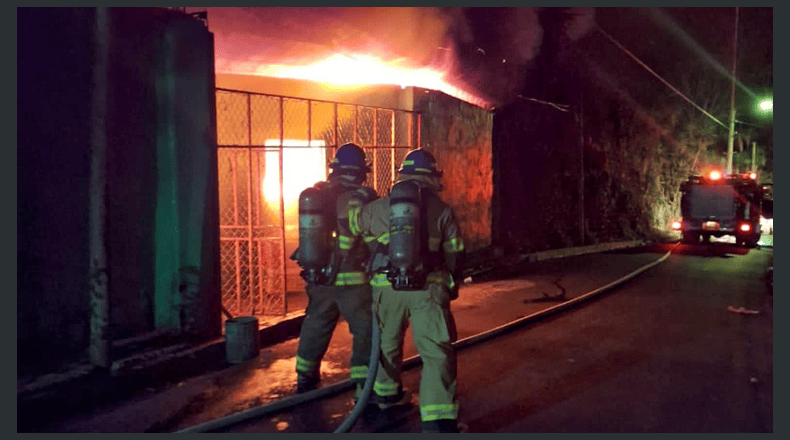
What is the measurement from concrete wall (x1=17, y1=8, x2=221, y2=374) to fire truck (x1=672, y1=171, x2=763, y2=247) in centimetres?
1600

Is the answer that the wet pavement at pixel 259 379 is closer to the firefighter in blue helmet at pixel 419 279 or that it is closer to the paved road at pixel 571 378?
the paved road at pixel 571 378

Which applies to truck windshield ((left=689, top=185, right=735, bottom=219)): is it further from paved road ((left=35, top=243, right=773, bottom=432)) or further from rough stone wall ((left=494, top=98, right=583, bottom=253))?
paved road ((left=35, top=243, right=773, bottom=432))

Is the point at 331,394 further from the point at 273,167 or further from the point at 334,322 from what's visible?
the point at 273,167

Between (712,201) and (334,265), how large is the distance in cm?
1622

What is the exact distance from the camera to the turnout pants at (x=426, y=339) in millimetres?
4234

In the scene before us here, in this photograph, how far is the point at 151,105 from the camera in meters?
5.74

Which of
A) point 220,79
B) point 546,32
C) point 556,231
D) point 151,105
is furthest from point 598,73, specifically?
point 151,105

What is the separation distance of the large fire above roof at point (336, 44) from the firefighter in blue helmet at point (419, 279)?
280 cm

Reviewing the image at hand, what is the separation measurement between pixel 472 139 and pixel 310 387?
24.0 feet

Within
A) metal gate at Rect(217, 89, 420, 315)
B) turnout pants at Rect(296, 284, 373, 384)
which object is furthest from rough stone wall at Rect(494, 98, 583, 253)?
turnout pants at Rect(296, 284, 373, 384)

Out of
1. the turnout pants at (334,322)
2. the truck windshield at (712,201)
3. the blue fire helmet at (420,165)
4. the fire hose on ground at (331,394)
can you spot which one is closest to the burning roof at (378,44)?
the blue fire helmet at (420,165)

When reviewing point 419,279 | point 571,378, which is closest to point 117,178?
point 419,279

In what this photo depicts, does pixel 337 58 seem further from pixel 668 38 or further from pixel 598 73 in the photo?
pixel 668 38

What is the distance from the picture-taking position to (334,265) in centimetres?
489
